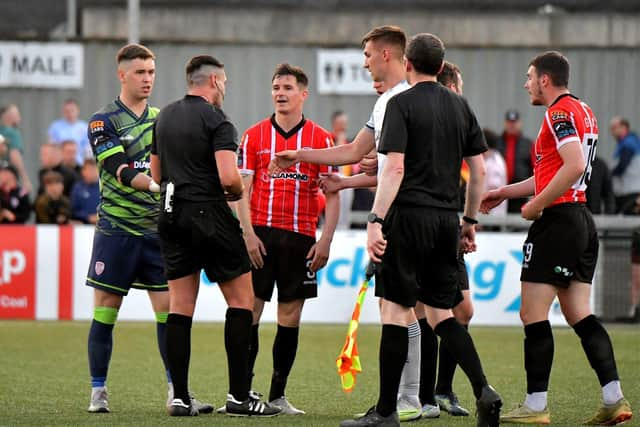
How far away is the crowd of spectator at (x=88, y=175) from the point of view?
1605 cm

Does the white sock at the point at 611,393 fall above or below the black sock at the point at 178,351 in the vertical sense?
below

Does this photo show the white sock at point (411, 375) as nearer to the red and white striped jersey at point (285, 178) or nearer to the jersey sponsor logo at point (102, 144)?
the red and white striped jersey at point (285, 178)

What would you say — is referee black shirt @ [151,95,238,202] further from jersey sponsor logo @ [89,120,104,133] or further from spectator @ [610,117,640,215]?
spectator @ [610,117,640,215]

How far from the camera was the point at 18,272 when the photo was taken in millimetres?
15070

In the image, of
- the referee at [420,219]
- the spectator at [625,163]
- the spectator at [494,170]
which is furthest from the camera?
the spectator at [625,163]

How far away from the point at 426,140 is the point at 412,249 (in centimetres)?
60

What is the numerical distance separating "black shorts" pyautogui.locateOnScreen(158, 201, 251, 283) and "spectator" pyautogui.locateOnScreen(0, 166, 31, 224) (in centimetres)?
851

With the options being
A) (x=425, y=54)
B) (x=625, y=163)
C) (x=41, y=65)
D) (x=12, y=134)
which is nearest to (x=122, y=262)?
(x=425, y=54)

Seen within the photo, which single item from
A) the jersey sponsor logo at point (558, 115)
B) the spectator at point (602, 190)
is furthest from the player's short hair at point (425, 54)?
the spectator at point (602, 190)

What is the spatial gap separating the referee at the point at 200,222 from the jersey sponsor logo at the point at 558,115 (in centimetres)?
189

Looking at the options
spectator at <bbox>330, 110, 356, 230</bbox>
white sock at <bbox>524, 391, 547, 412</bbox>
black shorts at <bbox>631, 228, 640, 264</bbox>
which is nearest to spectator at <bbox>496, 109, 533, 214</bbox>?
spectator at <bbox>330, 110, 356, 230</bbox>

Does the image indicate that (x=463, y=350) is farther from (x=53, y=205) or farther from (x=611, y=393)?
(x=53, y=205)

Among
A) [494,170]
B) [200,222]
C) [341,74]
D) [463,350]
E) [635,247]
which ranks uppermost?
[341,74]

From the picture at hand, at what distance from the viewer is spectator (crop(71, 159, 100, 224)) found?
16.1m
